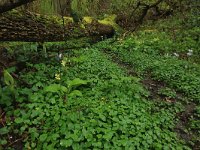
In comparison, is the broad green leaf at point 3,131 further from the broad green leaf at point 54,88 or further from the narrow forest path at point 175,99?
the narrow forest path at point 175,99

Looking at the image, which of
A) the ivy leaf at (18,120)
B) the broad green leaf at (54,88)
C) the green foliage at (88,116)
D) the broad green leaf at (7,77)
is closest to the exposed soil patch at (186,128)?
the green foliage at (88,116)

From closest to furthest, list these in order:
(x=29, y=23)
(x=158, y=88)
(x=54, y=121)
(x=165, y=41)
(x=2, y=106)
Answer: (x=54, y=121) → (x=2, y=106) → (x=158, y=88) → (x=29, y=23) → (x=165, y=41)

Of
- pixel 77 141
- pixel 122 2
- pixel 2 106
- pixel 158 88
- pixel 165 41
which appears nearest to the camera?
pixel 77 141

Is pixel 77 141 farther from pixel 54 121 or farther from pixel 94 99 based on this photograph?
pixel 94 99

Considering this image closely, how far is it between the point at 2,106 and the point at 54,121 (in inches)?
37.3

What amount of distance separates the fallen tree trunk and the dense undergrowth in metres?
0.35

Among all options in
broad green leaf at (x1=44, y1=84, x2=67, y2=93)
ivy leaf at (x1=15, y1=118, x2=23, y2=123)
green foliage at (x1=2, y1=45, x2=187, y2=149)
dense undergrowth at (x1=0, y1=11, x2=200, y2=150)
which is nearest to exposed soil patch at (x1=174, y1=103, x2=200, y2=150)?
dense undergrowth at (x1=0, y1=11, x2=200, y2=150)

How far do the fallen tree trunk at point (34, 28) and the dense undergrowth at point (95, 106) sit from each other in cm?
35

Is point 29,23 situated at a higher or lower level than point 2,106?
higher

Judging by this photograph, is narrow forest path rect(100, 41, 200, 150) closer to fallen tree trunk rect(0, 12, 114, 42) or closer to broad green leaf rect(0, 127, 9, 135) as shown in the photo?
fallen tree trunk rect(0, 12, 114, 42)

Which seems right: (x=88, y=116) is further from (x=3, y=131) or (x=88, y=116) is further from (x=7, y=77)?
(x=7, y=77)

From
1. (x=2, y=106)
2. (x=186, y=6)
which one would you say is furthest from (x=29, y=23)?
(x=186, y=6)

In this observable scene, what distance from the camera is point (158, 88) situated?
5.81m

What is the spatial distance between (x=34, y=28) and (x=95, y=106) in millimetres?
2951
